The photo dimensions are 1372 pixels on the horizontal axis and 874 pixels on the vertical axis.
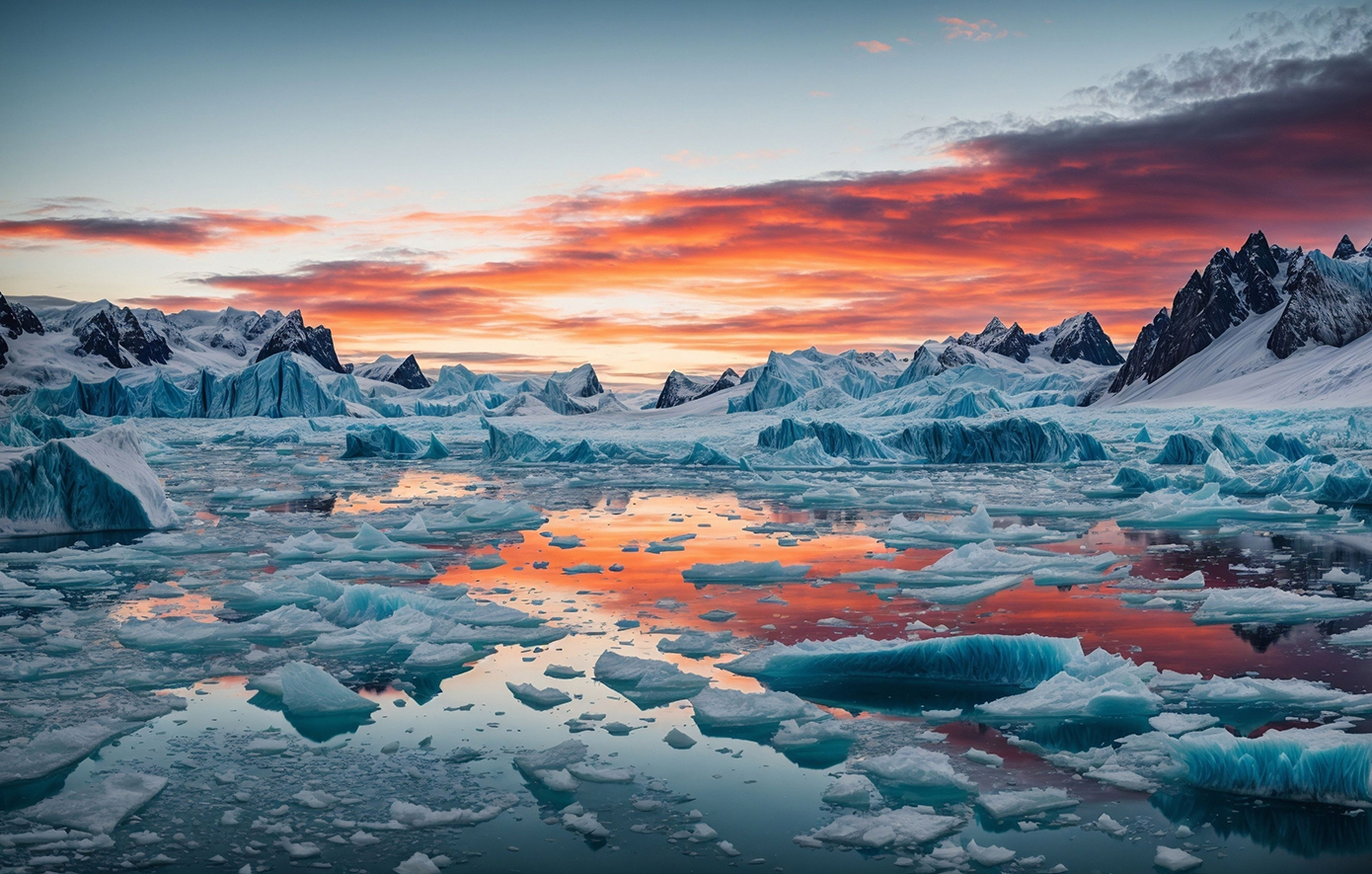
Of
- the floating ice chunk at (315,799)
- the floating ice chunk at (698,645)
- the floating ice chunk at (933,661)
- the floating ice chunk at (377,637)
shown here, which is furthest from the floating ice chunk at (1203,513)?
the floating ice chunk at (315,799)

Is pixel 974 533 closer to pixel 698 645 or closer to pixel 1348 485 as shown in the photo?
pixel 698 645

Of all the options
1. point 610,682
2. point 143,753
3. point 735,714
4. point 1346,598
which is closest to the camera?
point 143,753

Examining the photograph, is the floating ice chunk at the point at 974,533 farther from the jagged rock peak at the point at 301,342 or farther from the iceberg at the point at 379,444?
the jagged rock peak at the point at 301,342

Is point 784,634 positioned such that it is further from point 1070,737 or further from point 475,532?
point 475,532

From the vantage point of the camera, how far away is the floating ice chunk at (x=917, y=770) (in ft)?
16.8

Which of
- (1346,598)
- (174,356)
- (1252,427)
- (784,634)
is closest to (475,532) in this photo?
(784,634)

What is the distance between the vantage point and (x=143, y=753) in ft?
18.9

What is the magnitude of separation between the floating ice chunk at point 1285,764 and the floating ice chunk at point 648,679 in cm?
301

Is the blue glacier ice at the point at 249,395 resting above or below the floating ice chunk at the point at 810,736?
above

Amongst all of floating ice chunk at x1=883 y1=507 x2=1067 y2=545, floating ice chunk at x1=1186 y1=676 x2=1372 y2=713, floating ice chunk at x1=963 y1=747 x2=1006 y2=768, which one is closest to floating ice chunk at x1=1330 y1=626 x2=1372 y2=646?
floating ice chunk at x1=1186 y1=676 x2=1372 y2=713

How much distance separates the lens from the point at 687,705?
670 cm

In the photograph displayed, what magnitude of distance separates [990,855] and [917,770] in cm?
84

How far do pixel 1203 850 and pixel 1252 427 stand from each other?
159ft

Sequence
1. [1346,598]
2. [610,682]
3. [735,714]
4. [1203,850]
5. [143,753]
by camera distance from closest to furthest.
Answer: [1203,850] → [143,753] → [735,714] → [610,682] → [1346,598]
